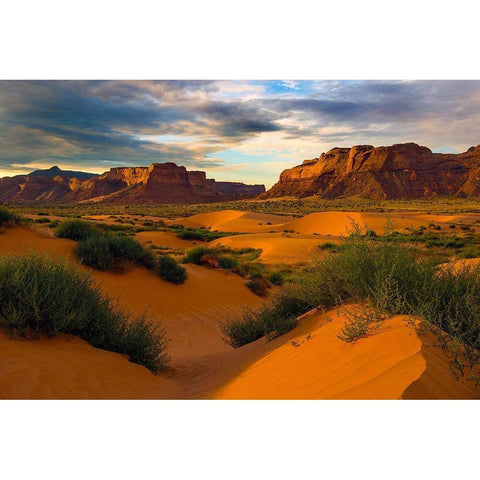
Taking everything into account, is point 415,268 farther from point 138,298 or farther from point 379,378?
point 138,298

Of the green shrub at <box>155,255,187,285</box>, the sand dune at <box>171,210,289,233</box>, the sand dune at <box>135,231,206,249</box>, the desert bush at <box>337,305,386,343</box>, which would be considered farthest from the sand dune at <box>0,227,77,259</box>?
the sand dune at <box>171,210,289,233</box>

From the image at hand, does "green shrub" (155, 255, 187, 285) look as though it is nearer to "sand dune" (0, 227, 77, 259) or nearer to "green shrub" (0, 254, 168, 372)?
"sand dune" (0, 227, 77, 259)

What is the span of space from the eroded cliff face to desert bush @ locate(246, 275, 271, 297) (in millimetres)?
111008

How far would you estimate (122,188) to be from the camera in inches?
6934

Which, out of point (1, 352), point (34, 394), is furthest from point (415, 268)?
point (1, 352)

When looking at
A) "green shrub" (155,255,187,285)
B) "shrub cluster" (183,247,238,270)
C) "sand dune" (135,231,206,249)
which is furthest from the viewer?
"sand dune" (135,231,206,249)

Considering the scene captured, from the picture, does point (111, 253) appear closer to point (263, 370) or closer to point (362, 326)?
point (263, 370)

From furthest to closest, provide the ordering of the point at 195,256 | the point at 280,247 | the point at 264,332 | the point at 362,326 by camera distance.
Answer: the point at 280,247
the point at 195,256
the point at 264,332
the point at 362,326

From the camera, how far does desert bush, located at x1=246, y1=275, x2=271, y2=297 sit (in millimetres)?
14430

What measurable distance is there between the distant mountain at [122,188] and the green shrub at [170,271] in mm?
134029

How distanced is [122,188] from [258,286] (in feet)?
568

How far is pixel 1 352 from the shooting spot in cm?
432

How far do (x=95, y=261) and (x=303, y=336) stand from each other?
28.1 ft

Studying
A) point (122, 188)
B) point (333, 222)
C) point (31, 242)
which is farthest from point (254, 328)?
point (122, 188)
